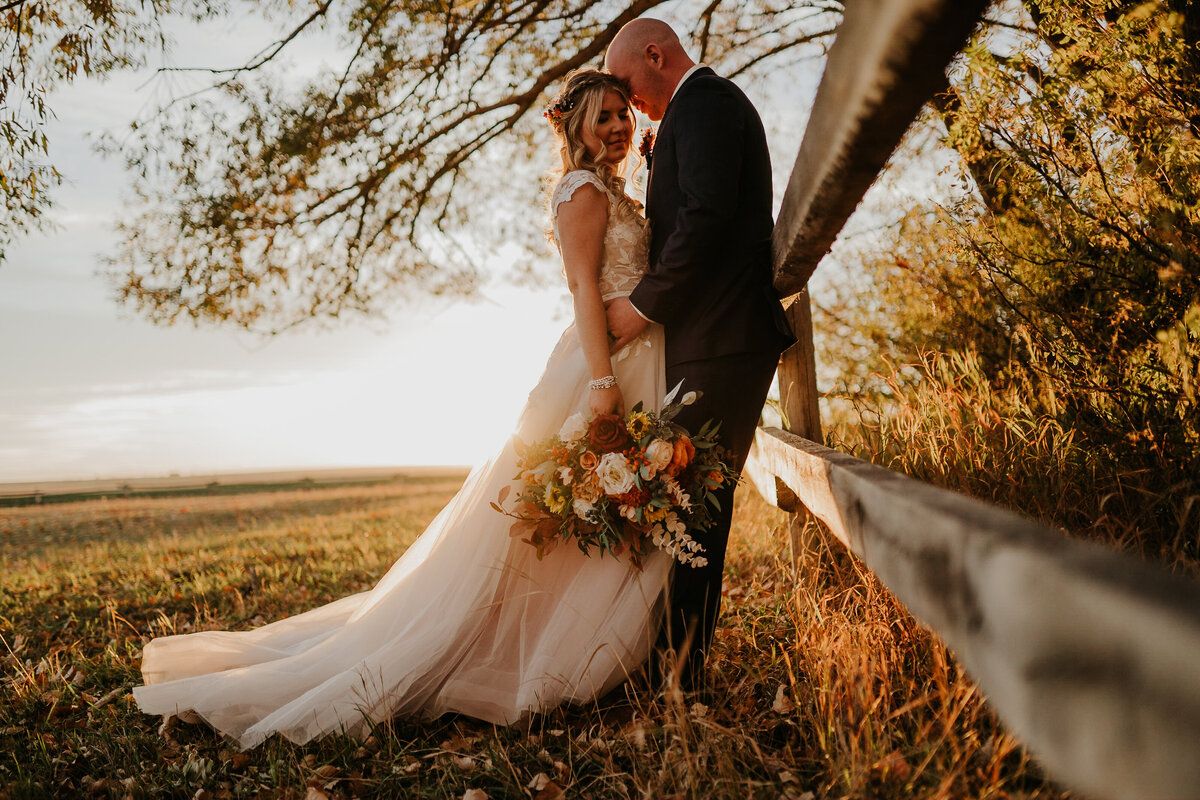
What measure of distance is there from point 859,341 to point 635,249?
13.4 feet

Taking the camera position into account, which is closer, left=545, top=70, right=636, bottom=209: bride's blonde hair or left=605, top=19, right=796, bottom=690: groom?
left=605, top=19, right=796, bottom=690: groom

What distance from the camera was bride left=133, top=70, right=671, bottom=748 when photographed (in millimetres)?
2637

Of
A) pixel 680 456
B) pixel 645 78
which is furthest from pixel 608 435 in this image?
pixel 645 78

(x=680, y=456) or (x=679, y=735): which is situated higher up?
(x=680, y=456)

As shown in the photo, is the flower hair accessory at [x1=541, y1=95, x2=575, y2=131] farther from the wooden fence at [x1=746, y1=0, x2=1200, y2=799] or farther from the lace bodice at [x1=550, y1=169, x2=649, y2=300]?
the wooden fence at [x1=746, y1=0, x2=1200, y2=799]

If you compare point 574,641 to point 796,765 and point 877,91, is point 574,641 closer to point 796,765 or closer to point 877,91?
point 796,765

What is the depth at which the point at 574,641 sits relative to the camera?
2.65 metres

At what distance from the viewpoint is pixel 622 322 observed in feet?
8.90

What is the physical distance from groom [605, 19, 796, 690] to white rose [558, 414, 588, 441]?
36cm

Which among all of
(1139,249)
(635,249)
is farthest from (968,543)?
(1139,249)

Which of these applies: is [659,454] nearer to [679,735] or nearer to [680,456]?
[680,456]

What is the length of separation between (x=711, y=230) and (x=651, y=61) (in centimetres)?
93

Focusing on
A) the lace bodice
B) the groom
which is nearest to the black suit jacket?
the groom

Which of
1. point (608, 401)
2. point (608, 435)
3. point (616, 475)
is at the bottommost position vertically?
point (616, 475)
